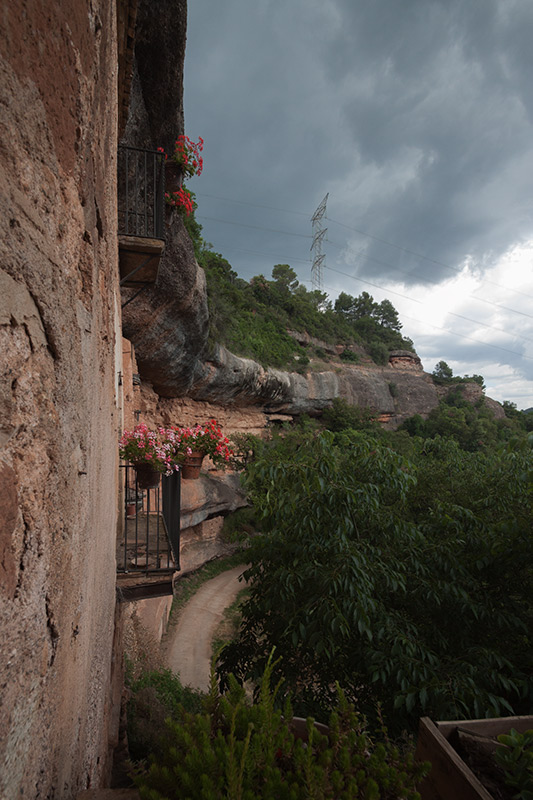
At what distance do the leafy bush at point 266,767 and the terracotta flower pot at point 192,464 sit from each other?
4.80m

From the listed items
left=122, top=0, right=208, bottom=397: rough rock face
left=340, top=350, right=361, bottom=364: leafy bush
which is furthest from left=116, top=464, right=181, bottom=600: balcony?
left=340, top=350, right=361, bottom=364: leafy bush

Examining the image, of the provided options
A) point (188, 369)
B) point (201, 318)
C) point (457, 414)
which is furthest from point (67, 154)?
point (457, 414)

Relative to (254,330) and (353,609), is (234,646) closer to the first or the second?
(353,609)

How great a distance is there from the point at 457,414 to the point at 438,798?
1052 inches

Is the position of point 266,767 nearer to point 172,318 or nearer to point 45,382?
point 45,382

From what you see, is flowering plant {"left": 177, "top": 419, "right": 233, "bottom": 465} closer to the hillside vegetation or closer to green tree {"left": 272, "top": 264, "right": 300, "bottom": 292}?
the hillside vegetation

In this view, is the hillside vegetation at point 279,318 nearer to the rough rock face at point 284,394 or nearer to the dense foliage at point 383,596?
the rough rock face at point 284,394

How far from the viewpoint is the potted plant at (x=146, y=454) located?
4070mm

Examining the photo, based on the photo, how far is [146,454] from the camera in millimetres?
4078

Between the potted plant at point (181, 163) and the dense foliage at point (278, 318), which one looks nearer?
the potted plant at point (181, 163)

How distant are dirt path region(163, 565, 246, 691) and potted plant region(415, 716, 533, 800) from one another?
5.19 metres

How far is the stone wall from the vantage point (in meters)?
0.66

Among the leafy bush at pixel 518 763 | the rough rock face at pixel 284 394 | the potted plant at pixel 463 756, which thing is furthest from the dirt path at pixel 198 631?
the leafy bush at pixel 518 763

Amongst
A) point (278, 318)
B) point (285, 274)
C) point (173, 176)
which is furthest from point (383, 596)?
point (285, 274)
